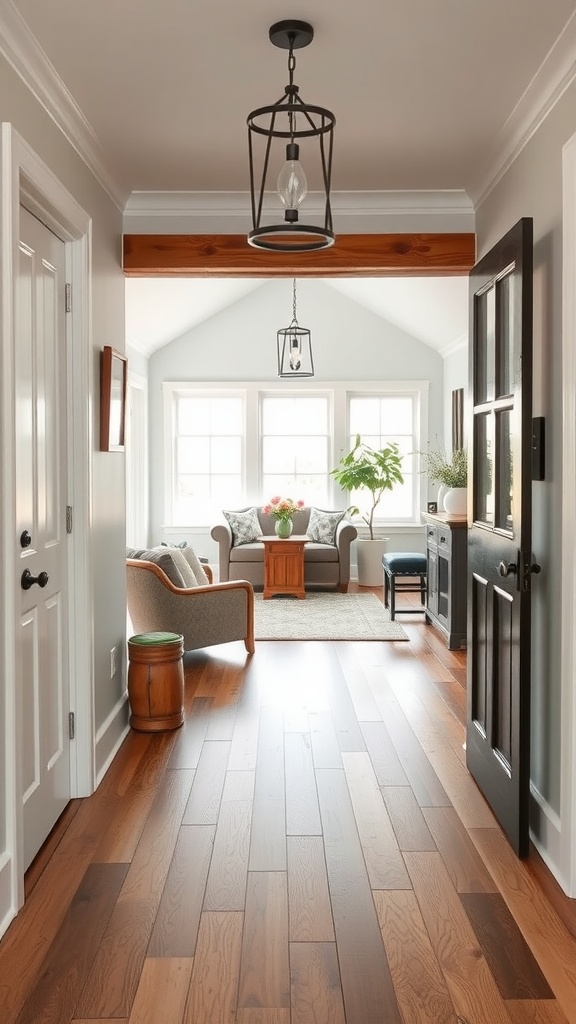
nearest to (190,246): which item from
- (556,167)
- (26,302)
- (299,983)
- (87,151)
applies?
(87,151)

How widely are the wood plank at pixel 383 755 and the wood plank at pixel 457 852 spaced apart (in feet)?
1.16

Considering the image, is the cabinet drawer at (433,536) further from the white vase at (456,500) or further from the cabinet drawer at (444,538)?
the white vase at (456,500)

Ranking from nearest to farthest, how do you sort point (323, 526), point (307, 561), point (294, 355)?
point (294, 355), point (307, 561), point (323, 526)

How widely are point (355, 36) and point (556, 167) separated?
77 cm

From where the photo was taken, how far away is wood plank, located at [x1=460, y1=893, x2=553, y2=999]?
7.35 feet

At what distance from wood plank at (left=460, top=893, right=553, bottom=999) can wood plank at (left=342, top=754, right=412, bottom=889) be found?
0.80ft

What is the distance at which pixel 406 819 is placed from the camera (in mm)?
3352

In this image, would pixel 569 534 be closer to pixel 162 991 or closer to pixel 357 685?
pixel 162 991

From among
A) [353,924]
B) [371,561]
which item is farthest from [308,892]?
[371,561]

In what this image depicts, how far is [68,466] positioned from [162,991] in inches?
Answer: 76.9

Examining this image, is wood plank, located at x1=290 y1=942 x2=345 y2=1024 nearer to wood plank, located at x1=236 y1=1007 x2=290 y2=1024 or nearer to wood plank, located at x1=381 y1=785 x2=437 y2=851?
wood plank, located at x1=236 y1=1007 x2=290 y2=1024

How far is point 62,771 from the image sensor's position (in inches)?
136

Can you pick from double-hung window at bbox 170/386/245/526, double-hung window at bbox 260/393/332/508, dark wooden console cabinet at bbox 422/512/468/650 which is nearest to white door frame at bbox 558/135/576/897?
dark wooden console cabinet at bbox 422/512/468/650

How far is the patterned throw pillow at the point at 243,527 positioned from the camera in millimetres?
9539
